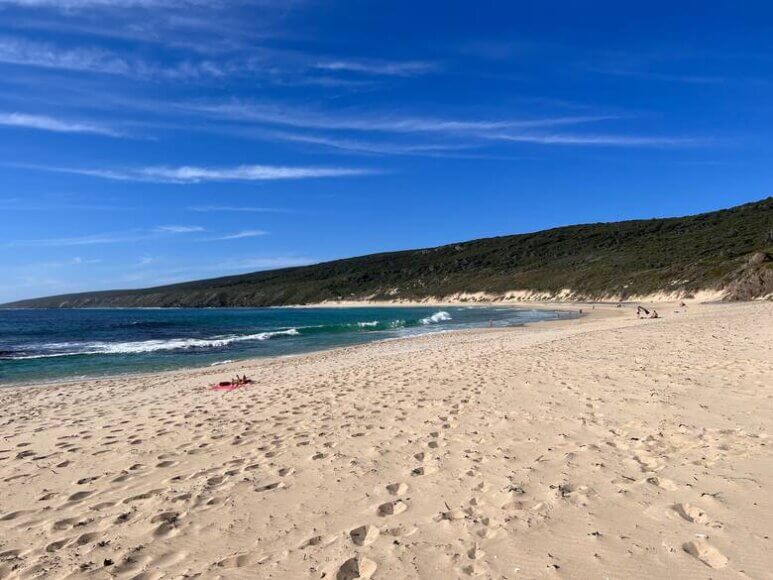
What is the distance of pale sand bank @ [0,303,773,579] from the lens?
3.68 metres

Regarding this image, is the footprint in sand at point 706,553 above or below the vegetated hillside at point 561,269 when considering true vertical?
below

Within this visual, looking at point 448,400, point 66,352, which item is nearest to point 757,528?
point 448,400

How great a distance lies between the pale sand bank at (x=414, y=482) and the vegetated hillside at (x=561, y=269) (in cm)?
4217

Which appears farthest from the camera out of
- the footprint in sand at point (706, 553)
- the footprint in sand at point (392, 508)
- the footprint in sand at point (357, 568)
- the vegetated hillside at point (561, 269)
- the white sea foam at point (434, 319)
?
the vegetated hillside at point (561, 269)

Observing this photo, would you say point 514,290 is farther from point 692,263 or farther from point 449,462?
point 449,462

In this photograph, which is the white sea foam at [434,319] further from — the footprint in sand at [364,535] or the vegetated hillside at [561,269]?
the footprint in sand at [364,535]

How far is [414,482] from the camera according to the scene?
511 centimetres

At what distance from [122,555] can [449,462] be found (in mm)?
3155

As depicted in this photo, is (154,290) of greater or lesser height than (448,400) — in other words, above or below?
above

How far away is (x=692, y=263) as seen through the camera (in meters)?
61.6

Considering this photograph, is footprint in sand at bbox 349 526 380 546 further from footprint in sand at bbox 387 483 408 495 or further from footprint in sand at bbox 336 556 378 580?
footprint in sand at bbox 387 483 408 495

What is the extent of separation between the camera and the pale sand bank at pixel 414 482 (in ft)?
12.1

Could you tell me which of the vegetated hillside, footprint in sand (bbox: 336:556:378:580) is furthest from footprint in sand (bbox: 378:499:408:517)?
the vegetated hillside

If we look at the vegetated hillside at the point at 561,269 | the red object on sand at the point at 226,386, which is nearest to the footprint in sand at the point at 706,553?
the red object on sand at the point at 226,386
